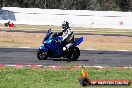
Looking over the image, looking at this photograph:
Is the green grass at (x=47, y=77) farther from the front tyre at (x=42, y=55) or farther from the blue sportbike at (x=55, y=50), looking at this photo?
the front tyre at (x=42, y=55)

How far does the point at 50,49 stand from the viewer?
751 inches

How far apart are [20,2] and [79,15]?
118 feet

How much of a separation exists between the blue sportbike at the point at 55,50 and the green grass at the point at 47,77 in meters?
4.53

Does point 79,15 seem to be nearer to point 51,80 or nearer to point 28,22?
point 28,22

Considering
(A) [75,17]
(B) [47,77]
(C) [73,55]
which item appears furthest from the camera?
(A) [75,17]

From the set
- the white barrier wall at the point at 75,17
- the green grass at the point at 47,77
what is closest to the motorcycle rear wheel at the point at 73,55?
the green grass at the point at 47,77

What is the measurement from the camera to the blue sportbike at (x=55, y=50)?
19016 millimetres

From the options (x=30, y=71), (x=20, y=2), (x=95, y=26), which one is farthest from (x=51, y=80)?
(x=20, y=2)

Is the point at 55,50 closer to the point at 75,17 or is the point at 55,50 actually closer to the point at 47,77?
the point at 47,77

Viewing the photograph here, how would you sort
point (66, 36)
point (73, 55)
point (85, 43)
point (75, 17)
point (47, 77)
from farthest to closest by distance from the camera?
point (75, 17) → point (85, 43) → point (73, 55) → point (66, 36) → point (47, 77)

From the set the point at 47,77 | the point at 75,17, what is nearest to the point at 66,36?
the point at 47,77

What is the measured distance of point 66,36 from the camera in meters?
18.6

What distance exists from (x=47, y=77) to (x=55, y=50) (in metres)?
6.52

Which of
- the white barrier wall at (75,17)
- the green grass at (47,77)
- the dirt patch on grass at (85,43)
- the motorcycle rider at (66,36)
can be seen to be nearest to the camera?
the green grass at (47,77)
